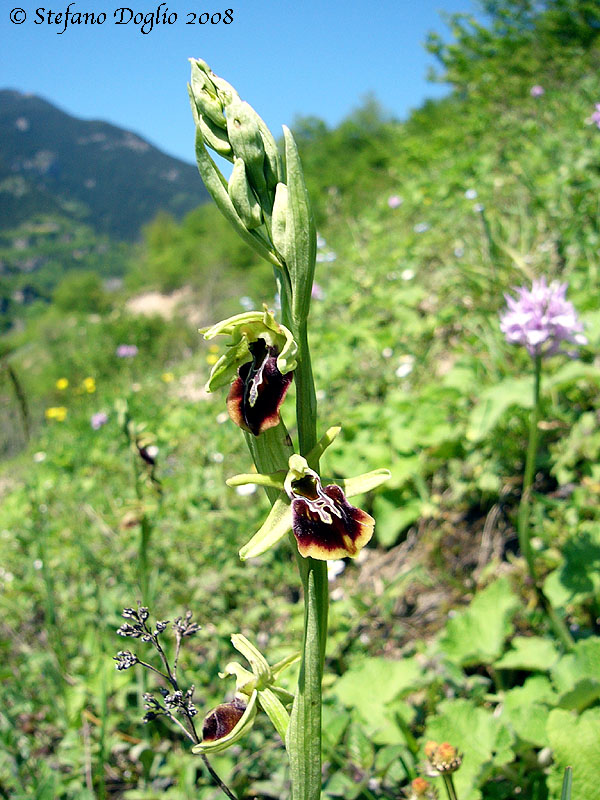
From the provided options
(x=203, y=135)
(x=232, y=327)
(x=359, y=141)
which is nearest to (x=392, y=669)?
(x=232, y=327)

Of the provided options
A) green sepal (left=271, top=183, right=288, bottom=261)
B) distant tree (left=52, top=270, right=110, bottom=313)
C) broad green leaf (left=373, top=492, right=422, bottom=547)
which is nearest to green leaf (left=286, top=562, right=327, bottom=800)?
green sepal (left=271, top=183, right=288, bottom=261)

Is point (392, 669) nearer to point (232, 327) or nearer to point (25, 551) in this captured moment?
point (232, 327)

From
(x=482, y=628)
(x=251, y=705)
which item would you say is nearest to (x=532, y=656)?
(x=482, y=628)

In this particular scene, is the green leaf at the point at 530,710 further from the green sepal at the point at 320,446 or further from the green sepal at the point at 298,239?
the green sepal at the point at 298,239

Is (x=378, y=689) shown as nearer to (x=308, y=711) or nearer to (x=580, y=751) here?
(x=580, y=751)

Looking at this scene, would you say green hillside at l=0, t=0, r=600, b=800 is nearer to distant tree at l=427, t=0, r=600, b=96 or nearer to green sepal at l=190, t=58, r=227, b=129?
green sepal at l=190, t=58, r=227, b=129

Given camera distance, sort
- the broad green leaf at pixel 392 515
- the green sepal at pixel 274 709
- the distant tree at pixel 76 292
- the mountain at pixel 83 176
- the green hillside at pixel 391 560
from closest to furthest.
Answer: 1. the green sepal at pixel 274 709
2. the green hillside at pixel 391 560
3. the broad green leaf at pixel 392 515
4. the distant tree at pixel 76 292
5. the mountain at pixel 83 176

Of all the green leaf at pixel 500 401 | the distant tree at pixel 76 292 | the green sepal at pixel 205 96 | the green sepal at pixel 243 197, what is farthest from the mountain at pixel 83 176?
the green sepal at pixel 243 197
